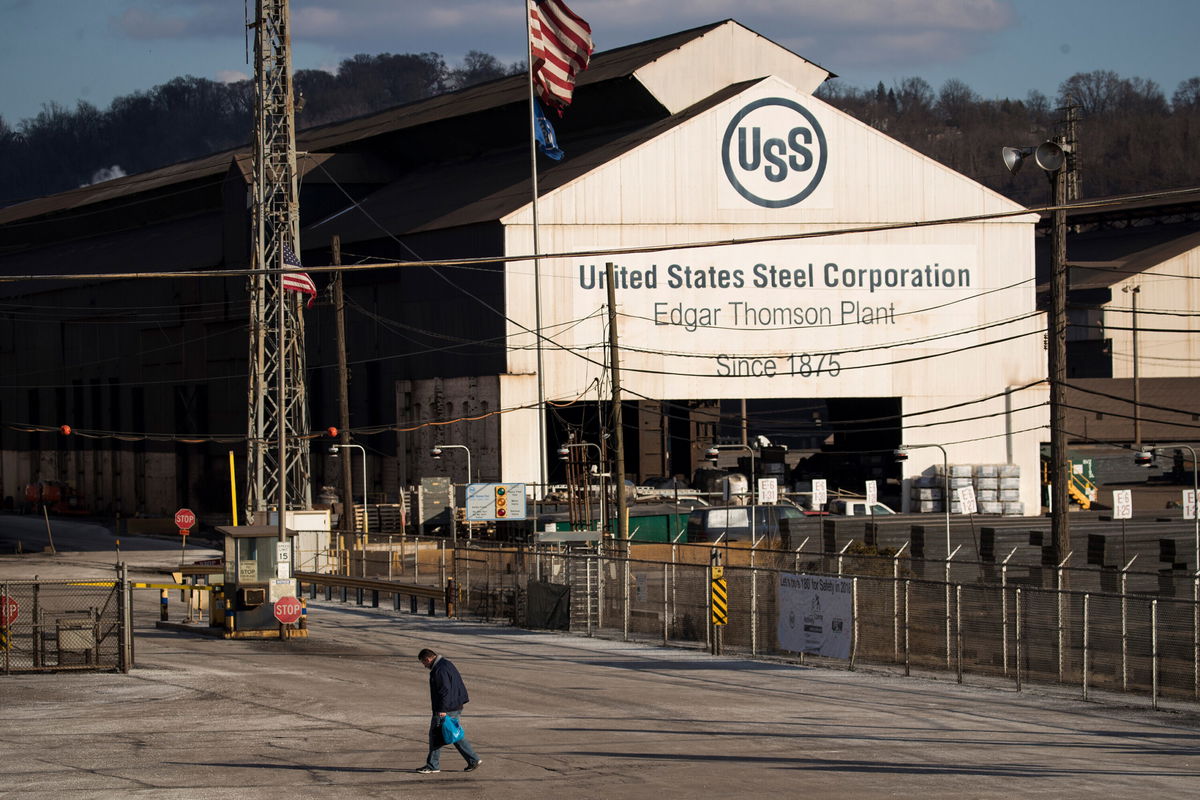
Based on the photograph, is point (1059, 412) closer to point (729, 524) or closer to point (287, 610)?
point (287, 610)

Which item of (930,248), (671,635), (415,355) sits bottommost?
(671,635)

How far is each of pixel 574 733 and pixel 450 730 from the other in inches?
151

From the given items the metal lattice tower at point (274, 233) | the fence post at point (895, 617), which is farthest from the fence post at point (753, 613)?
the metal lattice tower at point (274, 233)

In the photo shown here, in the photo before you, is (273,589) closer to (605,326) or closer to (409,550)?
(409,550)

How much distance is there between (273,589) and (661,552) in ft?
61.3

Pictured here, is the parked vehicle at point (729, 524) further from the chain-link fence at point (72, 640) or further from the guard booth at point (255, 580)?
the chain-link fence at point (72, 640)

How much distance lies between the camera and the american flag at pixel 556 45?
47531 millimetres

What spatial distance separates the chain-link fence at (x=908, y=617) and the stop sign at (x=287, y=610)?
22.6 feet

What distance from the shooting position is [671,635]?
122 feet

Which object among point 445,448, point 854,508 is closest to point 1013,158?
point 854,508

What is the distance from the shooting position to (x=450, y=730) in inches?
755

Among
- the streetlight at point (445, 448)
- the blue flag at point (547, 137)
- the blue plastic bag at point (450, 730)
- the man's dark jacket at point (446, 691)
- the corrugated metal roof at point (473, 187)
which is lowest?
the blue plastic bag at point (450, 730)

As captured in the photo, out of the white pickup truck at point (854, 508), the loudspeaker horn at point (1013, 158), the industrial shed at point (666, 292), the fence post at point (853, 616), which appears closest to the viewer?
the loudspeaker horn at point (1013, 158)

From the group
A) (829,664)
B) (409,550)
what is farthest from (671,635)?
(409,550)
